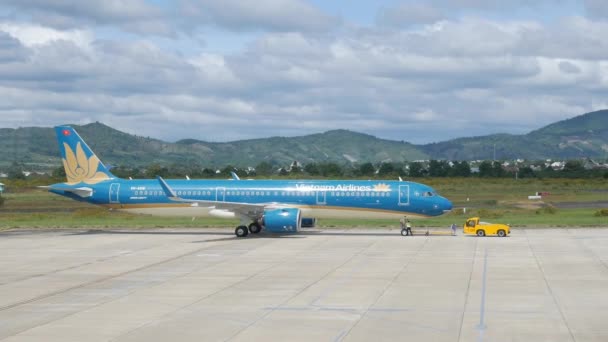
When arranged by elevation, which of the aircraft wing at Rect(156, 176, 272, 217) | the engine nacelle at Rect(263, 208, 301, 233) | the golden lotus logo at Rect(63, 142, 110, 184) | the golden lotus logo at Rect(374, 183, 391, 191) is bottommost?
the engine nacelle at Rect(263, 208, 301, 233)

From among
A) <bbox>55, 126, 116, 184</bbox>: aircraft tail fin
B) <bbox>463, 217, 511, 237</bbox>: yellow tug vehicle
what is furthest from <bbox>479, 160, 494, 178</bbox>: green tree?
<bbox>55, 126, 116, 184</bbox>: aircraft tail fin

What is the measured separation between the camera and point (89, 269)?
35.3m

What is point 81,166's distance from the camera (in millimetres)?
56906

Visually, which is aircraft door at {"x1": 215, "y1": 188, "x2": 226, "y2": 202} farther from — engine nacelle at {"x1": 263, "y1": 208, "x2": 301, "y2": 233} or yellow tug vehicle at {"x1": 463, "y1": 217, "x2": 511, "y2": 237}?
yellow tug vehicle at {"x1": 463, "y1": 217, "x2": 511, "y2": 237}

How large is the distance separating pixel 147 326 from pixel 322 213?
102ft

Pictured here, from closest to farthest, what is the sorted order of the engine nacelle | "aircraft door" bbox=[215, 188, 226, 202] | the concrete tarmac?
the concrete tarmac < the engine nacelle < "aircraft door" bbox=[215, 188, 226, 202]

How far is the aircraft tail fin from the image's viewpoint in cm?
5684

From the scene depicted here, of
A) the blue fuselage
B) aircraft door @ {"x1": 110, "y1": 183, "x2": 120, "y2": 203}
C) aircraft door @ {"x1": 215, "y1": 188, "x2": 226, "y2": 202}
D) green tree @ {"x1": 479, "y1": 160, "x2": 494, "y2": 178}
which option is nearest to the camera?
the blue fuselage

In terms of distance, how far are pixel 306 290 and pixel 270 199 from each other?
24.6 m

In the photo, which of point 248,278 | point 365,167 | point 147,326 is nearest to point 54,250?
point 248,278

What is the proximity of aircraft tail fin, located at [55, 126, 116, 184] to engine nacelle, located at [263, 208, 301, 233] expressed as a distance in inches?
551

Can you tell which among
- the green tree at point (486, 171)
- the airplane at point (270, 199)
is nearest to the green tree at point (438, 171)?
the green tree at point (486, 171)

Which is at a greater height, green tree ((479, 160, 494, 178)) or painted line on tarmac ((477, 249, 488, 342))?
green tree ((479, 160, 494, 178))

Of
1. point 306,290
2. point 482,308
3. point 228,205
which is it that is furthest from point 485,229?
point 482,308
